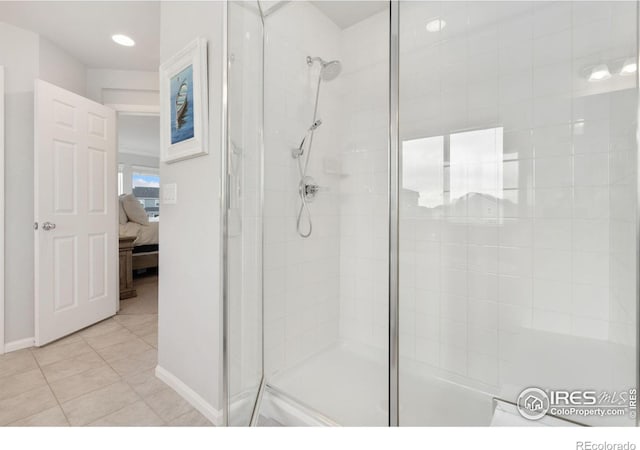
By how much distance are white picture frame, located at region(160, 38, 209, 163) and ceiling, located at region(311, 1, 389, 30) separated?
34.2 inches

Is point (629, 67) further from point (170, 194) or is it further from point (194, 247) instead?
point (170, 194)

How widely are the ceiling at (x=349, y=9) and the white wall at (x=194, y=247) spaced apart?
2.49 feet

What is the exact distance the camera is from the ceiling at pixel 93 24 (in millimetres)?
2068

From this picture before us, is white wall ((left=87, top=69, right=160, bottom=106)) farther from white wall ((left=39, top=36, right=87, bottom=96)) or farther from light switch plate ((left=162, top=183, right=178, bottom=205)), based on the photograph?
light switch plate ((left=162, top=183, right=178, bottom=205))

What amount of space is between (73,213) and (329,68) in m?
2.37

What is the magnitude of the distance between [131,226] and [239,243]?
3823 mm

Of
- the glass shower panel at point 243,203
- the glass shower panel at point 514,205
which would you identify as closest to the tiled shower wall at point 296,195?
the glass shower panel at point 243,203

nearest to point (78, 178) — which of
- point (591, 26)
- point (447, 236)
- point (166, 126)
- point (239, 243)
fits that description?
point (166, 126)

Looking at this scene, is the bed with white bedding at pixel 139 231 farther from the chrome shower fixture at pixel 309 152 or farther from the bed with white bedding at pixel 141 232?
the chrome shower fixture at pixel 309 152

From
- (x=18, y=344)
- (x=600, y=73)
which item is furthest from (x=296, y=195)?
(x=18, y=344)

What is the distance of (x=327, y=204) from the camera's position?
2045 millimetres

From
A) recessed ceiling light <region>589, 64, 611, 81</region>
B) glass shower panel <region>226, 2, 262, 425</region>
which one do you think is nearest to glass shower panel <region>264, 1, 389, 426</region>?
glass shower panel <region>226, 2, 262, 425</region>
